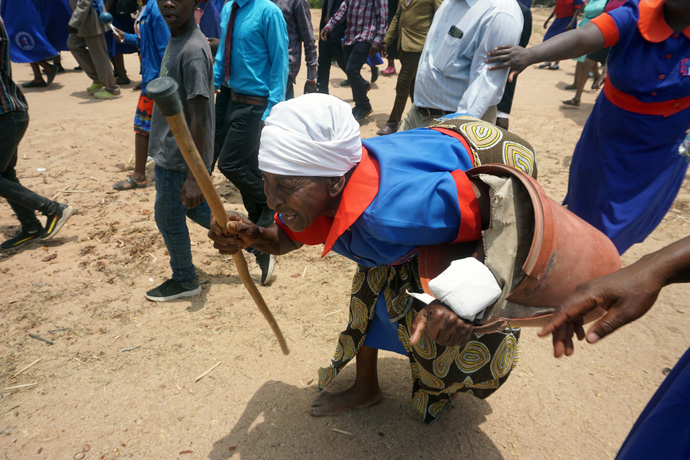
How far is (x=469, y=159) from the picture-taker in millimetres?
1700

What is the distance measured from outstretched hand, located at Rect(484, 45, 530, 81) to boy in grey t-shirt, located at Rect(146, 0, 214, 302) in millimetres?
1701

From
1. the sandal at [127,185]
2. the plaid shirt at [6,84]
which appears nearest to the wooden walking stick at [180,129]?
the plaid shirt at [6,84]

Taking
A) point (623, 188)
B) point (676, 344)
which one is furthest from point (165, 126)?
point (676, 344)

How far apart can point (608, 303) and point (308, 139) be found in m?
0.99

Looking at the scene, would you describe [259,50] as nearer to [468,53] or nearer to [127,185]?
[468,53]

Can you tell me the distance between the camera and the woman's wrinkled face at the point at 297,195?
1.65 m

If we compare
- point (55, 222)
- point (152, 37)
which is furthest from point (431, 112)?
point (55, 222)

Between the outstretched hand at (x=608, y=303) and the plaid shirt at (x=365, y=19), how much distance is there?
6003 millimetres

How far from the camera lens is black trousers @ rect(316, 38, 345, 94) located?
7011 millimetres

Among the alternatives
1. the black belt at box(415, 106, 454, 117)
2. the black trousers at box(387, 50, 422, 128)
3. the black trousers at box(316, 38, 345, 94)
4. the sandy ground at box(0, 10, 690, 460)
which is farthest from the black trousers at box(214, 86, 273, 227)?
the black trousers at box(316, 38, 345, 94)

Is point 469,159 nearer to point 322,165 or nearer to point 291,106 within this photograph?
point 322,165

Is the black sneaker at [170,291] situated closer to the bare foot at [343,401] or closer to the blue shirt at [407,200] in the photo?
the bare foot at [343,401]

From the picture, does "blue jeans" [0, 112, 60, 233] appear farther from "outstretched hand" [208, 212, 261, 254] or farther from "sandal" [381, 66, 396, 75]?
"sandal" [381, 66, 396, 75]

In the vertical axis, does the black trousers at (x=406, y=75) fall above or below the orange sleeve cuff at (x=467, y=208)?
below
